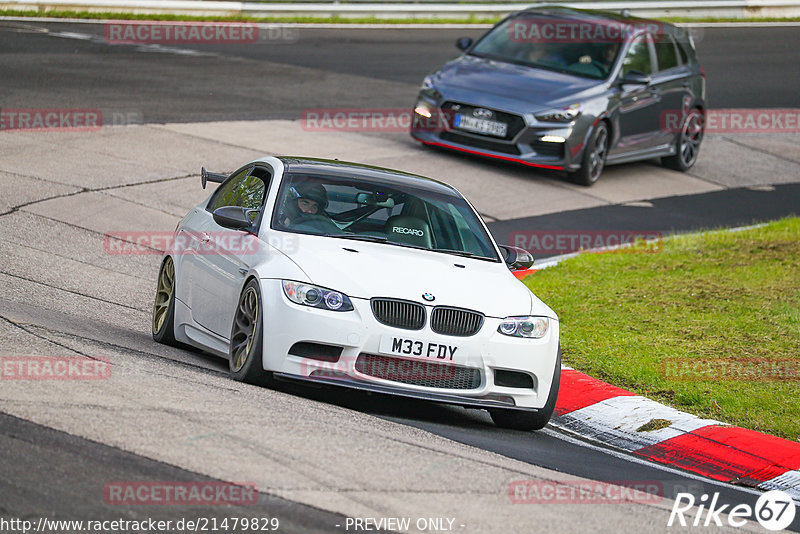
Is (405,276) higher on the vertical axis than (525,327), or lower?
higher

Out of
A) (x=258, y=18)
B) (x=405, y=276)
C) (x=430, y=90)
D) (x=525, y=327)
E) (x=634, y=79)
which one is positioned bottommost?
(x=258, y=18)

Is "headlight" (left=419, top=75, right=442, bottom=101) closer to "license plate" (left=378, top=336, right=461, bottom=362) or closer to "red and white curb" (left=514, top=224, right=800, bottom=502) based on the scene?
"red and white curb" (left=514, top=224, right=800, bottom=502)

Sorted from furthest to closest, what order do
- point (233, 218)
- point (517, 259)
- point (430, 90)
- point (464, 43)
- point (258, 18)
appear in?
point (258, 18)
point (464, 43)
point (430, 90)
point (517, 259)
point (233, 218)

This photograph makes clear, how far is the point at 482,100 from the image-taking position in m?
17.5

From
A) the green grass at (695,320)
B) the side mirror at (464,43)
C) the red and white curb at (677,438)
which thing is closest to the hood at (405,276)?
the red and white curb at (677,438)

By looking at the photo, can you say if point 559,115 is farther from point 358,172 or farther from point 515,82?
point 358,172

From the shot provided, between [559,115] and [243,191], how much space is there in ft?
27.9

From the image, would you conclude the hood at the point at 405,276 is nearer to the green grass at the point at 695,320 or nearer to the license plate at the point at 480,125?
the green grass at the point at 695,320

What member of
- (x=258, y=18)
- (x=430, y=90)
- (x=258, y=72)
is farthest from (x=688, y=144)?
(x=258, y=18)

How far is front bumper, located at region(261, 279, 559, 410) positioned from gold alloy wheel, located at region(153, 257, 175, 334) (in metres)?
1.88

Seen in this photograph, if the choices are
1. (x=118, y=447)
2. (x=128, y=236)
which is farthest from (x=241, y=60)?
(x=118, y=447)

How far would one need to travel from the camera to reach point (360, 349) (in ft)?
25.1

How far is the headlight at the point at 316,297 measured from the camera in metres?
7.72

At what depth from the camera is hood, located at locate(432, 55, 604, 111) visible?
17.5 metres
